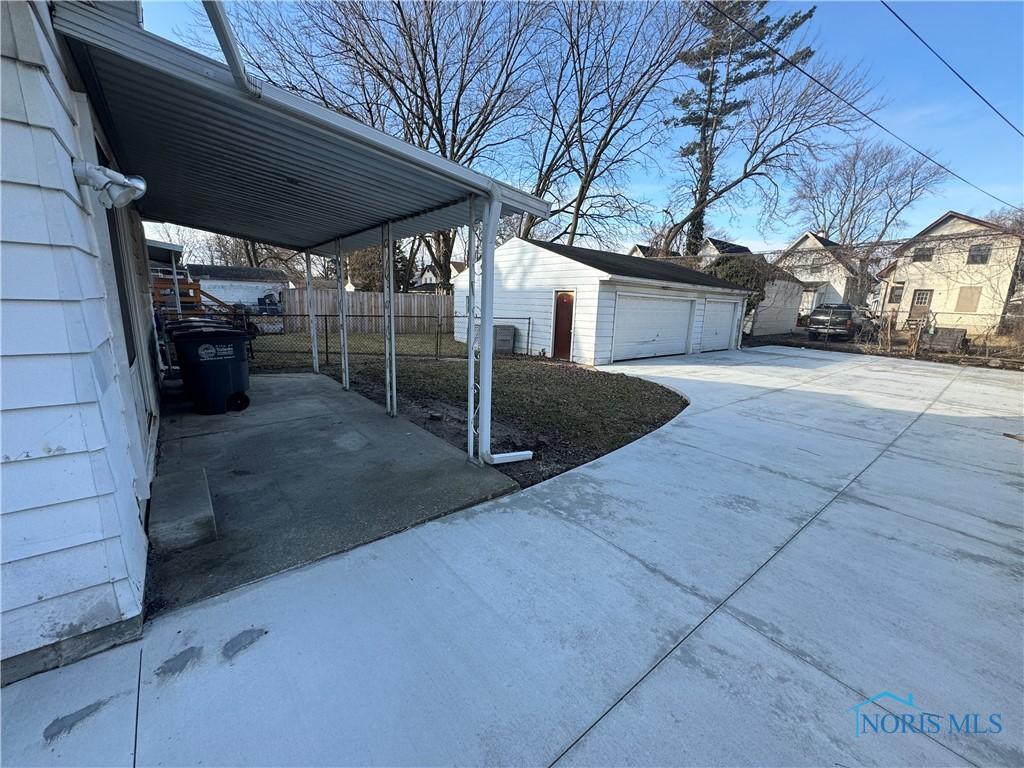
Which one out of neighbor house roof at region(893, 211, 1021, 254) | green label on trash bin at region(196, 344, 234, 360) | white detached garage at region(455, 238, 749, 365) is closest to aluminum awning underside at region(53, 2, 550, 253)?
green label on trash bin at region(196, 344, 234, 360)

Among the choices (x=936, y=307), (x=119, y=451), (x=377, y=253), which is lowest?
(x=119, y=451)

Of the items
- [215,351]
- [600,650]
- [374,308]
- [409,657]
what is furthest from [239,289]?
[600,650]

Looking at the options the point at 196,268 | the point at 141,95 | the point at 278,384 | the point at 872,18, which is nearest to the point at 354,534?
the point at 141,95

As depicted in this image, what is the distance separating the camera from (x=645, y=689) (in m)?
1.73

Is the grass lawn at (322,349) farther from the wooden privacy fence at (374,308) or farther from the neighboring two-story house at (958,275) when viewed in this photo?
the neighboring two-story house at (958,275)

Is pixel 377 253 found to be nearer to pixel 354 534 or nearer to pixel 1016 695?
pixel 354 534

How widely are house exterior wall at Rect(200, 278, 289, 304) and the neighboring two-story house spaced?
2856 cm

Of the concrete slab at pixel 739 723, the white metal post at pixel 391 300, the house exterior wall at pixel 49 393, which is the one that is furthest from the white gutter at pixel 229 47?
the concrete slab at pixel 739 723

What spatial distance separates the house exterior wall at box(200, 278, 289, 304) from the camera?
63.3 ft

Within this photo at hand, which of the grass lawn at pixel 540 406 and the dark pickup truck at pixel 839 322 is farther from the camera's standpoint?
the dark pickup truck at pixel 839 322

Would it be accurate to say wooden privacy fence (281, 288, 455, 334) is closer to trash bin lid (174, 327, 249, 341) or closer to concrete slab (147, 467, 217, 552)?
trash bin lid (174, 327, 249, 341)

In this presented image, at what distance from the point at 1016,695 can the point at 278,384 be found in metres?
8.28

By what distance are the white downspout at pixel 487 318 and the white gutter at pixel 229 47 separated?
173 cm

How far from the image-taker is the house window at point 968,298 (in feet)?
62.9
